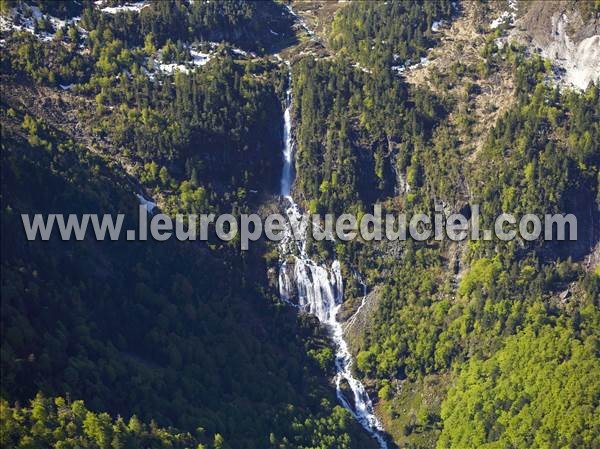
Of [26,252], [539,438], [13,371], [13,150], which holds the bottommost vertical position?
[539,438]

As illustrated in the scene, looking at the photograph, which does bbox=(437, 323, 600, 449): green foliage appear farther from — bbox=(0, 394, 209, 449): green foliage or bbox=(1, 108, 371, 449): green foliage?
bbox=(0, 394, 209, 449): green foliage

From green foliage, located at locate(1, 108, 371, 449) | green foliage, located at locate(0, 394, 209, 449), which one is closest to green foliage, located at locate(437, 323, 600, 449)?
green foliage, located at locate(1, 108, 371, 449)

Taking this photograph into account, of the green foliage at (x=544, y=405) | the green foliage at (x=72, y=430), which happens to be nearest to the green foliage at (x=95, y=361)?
the green foliage at (x=72, y=430)

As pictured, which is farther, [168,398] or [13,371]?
[168,398]

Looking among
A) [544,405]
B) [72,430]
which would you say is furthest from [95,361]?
[544,405]

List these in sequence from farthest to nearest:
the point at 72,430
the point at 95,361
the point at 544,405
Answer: the point at 544,405 → the point at 95,361 → the point at 72,430

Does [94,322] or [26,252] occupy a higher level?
[26,252]

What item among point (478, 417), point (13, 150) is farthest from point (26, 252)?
point (478, 417)

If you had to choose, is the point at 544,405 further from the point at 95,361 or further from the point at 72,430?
the point at 72,430

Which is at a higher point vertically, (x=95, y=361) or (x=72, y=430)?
(x=95, y=361)

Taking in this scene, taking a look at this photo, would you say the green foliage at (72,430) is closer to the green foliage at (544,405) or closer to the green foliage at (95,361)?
the green foliage at (95,361)

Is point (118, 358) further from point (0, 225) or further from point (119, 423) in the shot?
point (0, 225)
